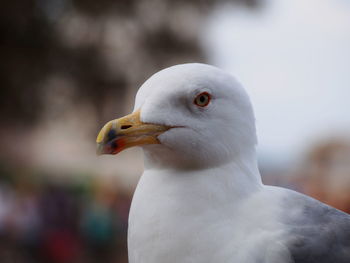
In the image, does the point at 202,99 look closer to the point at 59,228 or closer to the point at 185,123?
the point at 185,123

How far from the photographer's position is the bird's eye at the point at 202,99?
70.4 inches

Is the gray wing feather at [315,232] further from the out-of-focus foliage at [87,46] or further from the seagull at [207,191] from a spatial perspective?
the out-of-focus foliage at [87,46]

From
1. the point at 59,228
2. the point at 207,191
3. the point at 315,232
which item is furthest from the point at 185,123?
the point at 59,228

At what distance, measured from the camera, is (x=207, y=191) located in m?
1.74

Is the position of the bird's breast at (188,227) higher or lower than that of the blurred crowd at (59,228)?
higher

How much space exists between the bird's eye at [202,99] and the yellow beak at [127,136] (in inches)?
4.6

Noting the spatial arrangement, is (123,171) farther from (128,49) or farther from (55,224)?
(55,224)

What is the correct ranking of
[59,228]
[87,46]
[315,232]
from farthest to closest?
[87,46] → [59,228] → [315,232]

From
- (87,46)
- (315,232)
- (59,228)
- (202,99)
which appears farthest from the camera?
(87,46)

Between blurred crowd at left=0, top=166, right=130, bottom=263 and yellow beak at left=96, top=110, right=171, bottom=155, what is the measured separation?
5.15 metres

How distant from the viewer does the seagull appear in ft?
5.41

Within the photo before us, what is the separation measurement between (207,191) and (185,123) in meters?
0.21

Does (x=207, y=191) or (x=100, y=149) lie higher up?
(x=100, y=149)

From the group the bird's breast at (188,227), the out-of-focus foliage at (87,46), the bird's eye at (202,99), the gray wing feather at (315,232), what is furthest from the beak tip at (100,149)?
the out-of-focus foliage at (87,46)
